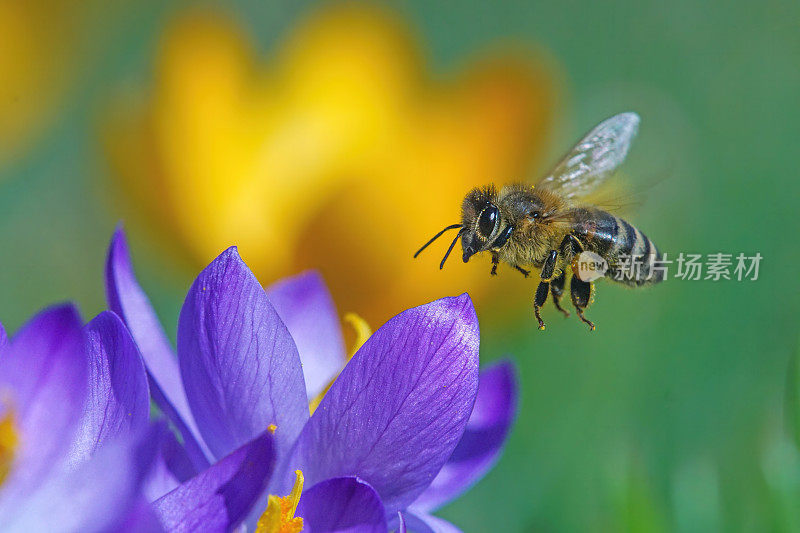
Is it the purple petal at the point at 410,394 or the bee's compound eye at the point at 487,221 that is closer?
the purple petal at the point at 410,394

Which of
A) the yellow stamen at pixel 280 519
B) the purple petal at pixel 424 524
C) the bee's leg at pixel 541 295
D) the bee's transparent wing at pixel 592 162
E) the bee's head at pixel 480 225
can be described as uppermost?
the bee's transparent wing at pixel 592 162

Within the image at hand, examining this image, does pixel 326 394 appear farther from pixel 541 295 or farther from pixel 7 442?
pixel 541 295

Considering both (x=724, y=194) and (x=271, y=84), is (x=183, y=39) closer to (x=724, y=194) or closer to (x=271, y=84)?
(x=271, y=84)

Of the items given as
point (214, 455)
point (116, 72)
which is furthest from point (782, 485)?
point (116, 72)

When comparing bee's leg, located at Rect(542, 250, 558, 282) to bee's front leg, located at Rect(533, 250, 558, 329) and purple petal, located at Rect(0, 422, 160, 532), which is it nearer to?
bee's front leg, located at Rect(533, 250, 558, 329)

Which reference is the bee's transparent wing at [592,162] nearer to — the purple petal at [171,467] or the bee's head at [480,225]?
the bee's head at [480,225]

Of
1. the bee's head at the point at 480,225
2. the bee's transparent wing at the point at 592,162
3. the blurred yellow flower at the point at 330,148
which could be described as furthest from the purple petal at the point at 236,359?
the blurred yellow flower at the point at 330,148

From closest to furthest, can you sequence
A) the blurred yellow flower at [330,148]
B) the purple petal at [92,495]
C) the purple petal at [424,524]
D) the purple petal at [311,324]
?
the purple petal at [92,495] < the purple petal at [424,524] < the purple petal at [311,324] < the blurred yellow flower at [330,148]

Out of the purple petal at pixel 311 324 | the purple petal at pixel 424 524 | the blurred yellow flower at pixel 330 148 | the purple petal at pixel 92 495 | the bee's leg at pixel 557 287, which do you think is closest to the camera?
the purple petal at pixel 92 495
